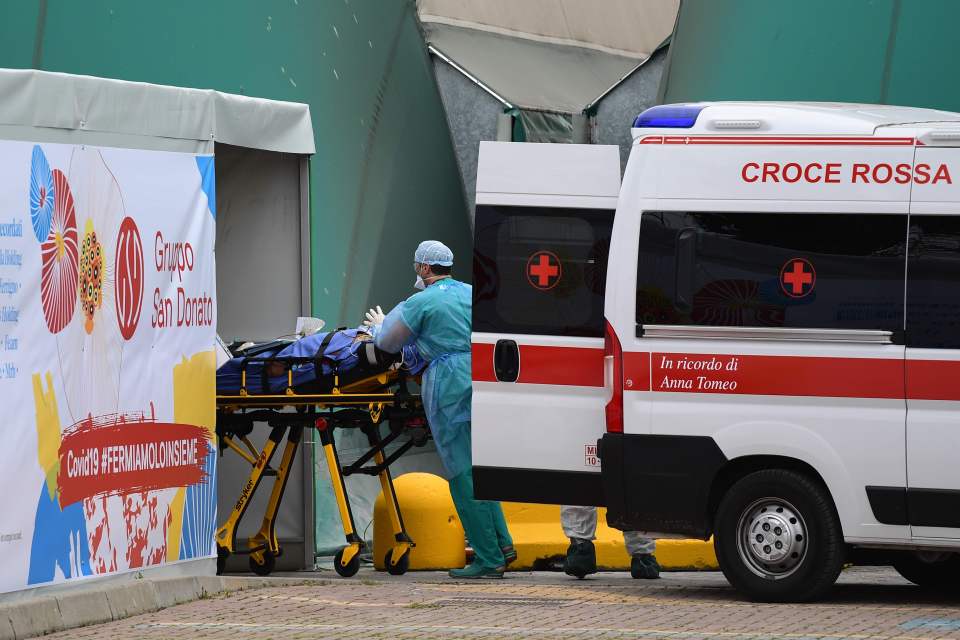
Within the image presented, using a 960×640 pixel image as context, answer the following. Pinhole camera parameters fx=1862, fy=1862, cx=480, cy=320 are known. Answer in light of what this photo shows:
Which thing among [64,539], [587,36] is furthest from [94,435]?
[587,36]

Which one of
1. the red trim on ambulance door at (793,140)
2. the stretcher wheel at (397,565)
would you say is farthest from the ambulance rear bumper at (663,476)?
the stretcher wheel at (397,565)

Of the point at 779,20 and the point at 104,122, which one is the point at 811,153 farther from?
the point at 779,20

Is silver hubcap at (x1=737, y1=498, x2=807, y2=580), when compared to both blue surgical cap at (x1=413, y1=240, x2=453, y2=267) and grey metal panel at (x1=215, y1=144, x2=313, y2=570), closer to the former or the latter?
blue surgical cap at (x1=413, y1=240, x2=453, y2=267)

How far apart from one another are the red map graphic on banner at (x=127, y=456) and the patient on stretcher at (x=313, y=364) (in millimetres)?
738

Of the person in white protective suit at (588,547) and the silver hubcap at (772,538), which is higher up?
the silver hubcap at (772,538)

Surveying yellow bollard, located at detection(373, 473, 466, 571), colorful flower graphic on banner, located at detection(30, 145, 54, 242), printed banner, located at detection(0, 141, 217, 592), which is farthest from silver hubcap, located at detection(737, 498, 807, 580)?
colorful flower graphic on banner, located at detection(30, 145, 54, 242)

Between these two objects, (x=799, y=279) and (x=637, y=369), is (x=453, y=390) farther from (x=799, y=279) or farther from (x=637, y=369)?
(x=799, y=279)

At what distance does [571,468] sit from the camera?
32.5 feet

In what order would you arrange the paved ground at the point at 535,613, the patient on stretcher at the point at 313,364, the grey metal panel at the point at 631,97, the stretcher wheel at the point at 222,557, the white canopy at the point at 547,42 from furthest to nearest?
the grey metal panel at the point at 631,97, the white canopy at the point at 547,42, the stretcher wheel at the point at 222,557, the patient on stretcher at the point at 313,364, the paved ground at the point at 535,613

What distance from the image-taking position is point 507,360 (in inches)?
391

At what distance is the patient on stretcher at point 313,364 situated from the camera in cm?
1111

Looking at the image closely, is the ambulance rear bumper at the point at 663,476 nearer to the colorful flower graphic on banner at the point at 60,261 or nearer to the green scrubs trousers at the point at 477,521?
the green scrubs trousers at the point at 477,521

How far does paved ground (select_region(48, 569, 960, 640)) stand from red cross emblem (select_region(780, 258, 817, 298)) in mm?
1580

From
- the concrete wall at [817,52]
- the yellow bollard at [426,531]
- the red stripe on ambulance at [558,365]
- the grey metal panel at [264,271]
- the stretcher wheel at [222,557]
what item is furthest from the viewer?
the concrete wall at [817,52]
